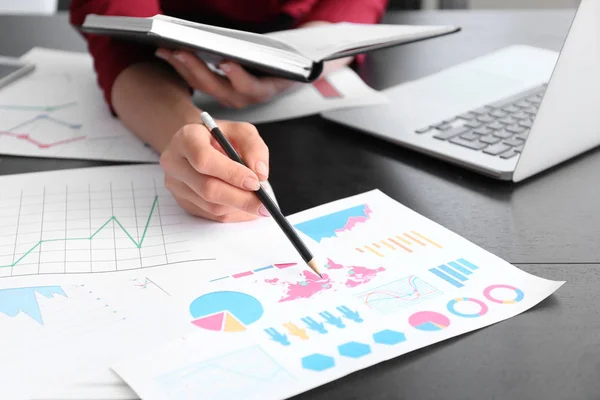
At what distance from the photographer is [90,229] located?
2.11 ft

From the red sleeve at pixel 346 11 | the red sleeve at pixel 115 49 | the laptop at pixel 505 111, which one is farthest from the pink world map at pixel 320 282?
the red sleeve at pixel 346 11

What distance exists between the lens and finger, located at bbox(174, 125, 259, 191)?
0.61 metres

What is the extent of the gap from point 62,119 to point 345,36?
38 centimetres

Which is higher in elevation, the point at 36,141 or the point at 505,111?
the point at 505,111

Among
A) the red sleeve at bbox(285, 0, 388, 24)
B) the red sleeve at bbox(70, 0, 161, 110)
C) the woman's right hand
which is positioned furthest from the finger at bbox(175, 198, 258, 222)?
the red sleeve at bbox(285, 0, 388, 24)

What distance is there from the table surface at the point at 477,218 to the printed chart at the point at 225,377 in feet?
0.09

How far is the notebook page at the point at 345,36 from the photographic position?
2.50ft

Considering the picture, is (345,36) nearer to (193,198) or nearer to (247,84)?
(247,84)

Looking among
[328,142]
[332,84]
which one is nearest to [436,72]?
[332,84]

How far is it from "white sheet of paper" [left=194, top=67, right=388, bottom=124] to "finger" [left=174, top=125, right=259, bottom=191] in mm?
287

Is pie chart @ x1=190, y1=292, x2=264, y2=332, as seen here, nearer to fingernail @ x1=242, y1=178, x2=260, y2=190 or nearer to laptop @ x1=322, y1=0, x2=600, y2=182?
fingernail @ x1=242, y1=178, x2=260, y2=190

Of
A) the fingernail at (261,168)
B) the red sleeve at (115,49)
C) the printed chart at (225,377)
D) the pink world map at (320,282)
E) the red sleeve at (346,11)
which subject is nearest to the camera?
the printed chart at (225,377)

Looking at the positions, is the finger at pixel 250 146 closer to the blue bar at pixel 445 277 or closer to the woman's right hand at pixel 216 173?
the woman's right hand at pixel 216 173

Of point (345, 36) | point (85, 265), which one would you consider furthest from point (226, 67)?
point (85, 265)
